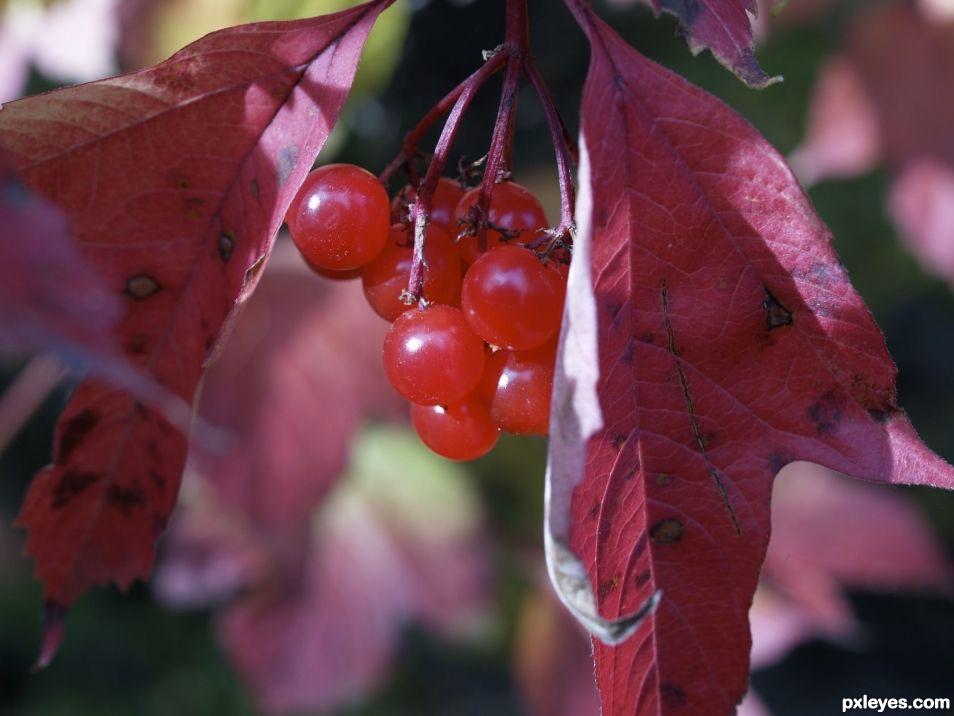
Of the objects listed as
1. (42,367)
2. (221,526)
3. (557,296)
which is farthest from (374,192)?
(221,526)

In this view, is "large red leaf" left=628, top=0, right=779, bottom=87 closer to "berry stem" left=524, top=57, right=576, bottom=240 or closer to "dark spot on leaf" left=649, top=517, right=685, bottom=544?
"berry stem" left=524, top=57, right=576, bottom=240

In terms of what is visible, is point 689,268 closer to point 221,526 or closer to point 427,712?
point 221,526

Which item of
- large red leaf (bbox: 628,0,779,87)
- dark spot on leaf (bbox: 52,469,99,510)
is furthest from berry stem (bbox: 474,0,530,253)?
dark spot on leaf (bbox: 52,469,99,510)

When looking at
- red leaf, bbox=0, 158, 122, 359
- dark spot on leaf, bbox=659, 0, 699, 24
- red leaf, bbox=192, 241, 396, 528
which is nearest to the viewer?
red leaf, bbox=0, 158, 122, 359

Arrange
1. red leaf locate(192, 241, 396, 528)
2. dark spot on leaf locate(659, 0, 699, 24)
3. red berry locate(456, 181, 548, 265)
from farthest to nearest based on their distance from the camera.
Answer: red leaf locate(192, 241, 396, 528) → red berry locate(456, 181, 548, 265) → dark spot on leaf locate(659, 0, 699, 24)

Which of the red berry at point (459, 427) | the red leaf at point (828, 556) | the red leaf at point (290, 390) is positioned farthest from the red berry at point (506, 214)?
the red leaf at point (828, 556)

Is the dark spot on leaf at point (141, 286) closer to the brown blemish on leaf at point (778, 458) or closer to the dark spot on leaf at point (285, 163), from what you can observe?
the dark spot on leaf at point (285, 163)
